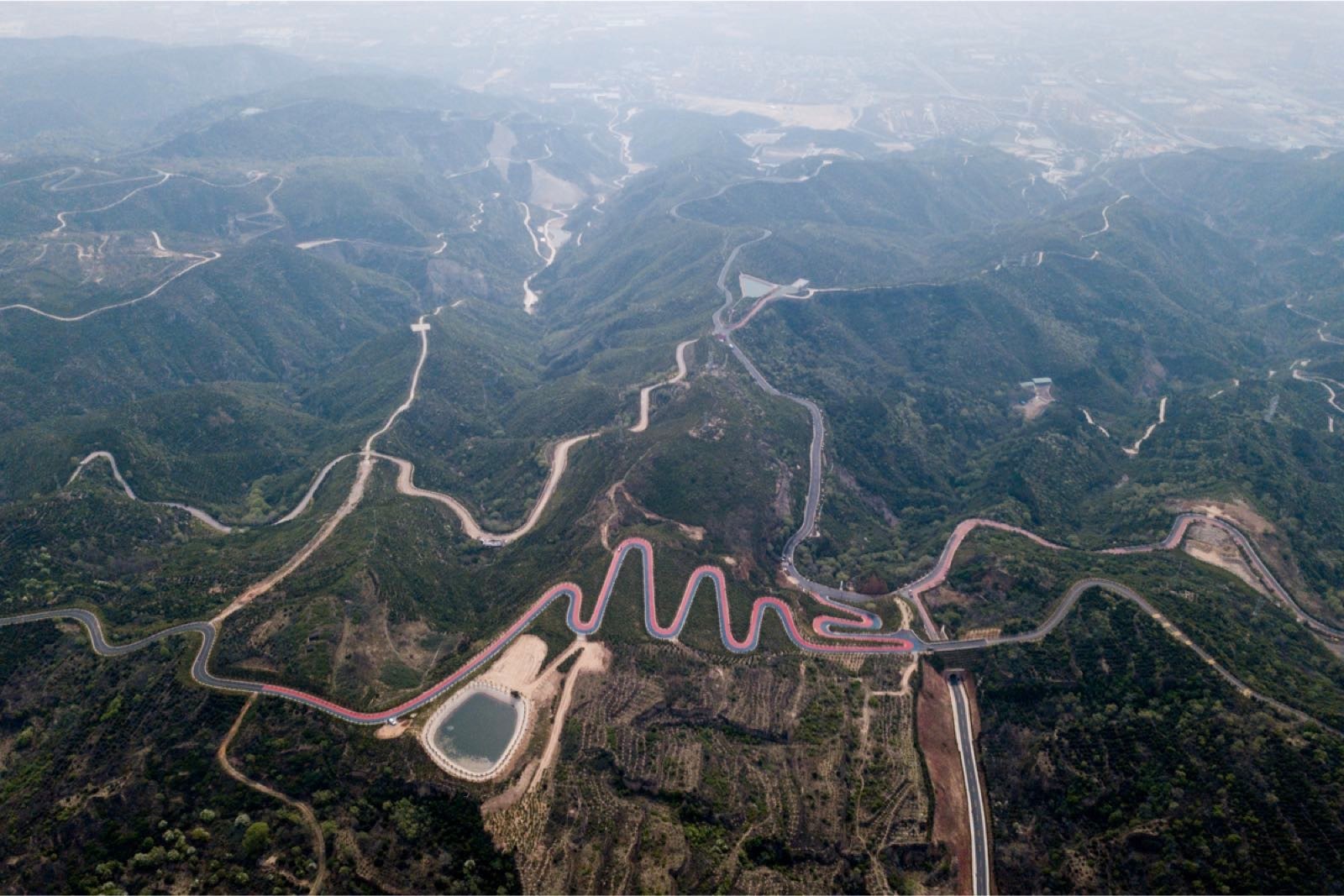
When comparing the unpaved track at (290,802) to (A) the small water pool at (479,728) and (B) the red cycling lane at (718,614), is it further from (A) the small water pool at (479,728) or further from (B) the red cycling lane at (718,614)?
(B) the red cycling lane at (718,614)

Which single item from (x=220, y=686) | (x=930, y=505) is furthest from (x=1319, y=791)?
(x=220, y=686)

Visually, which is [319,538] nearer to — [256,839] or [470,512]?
[470,512]

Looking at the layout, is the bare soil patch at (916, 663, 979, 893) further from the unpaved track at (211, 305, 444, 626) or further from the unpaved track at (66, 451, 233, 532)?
the unpaved track at (66, 451, 233, 532)

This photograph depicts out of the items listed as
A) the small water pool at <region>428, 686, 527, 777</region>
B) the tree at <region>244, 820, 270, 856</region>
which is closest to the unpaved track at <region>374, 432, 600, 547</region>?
the small water pool at <region>428, 686, 527, 777</region>

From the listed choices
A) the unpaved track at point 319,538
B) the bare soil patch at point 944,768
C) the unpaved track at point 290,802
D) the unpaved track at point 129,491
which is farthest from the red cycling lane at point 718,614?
the unpaved track at point 129,491

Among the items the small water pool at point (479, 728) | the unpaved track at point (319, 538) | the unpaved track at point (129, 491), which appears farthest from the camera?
the unpaved track at point (129, 491)
